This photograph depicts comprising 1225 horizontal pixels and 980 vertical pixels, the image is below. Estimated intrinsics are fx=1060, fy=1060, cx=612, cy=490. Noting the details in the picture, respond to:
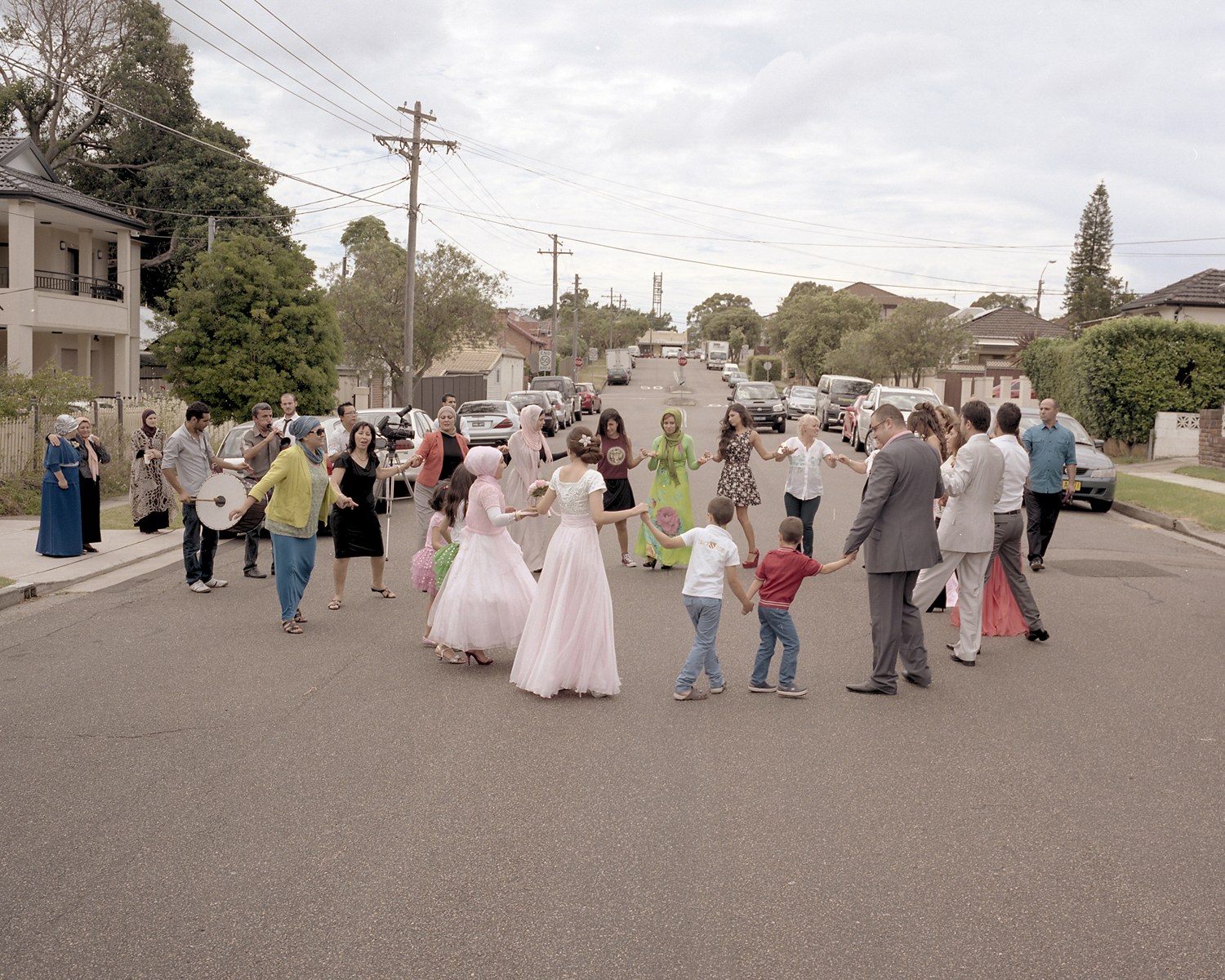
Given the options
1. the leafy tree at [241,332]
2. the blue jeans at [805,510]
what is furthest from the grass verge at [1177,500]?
the leafy tree at [241,332]

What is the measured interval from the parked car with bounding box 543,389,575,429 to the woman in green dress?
2602cm

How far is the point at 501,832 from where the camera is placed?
4.91 m

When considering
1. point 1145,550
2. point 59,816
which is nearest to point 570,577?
point 59,816

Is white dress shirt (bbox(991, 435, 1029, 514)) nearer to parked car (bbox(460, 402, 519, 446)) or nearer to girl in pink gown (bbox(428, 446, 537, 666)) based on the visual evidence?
girl in pink gown (bbox(428, 446, 537, 666))

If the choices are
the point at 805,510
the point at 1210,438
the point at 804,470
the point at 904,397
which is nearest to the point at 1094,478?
the point at 1210,438

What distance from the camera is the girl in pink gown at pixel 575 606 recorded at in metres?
7.06

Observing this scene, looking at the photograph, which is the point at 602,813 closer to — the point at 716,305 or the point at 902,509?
the point at 902,509

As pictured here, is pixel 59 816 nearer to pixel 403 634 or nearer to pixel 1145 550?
pixel 403 634

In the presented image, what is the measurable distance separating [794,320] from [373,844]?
247 feet

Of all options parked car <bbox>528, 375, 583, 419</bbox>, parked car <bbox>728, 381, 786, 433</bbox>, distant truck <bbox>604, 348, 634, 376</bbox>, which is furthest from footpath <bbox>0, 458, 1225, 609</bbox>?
distant truck <bbox>604, 348, 634, 376</bbox>

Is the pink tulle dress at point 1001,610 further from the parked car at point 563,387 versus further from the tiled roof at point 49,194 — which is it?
the parked car at point 563,387

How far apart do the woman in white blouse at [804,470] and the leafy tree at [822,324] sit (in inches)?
2426

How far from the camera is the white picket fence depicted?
16531 millimetres

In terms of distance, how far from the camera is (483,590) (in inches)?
307
